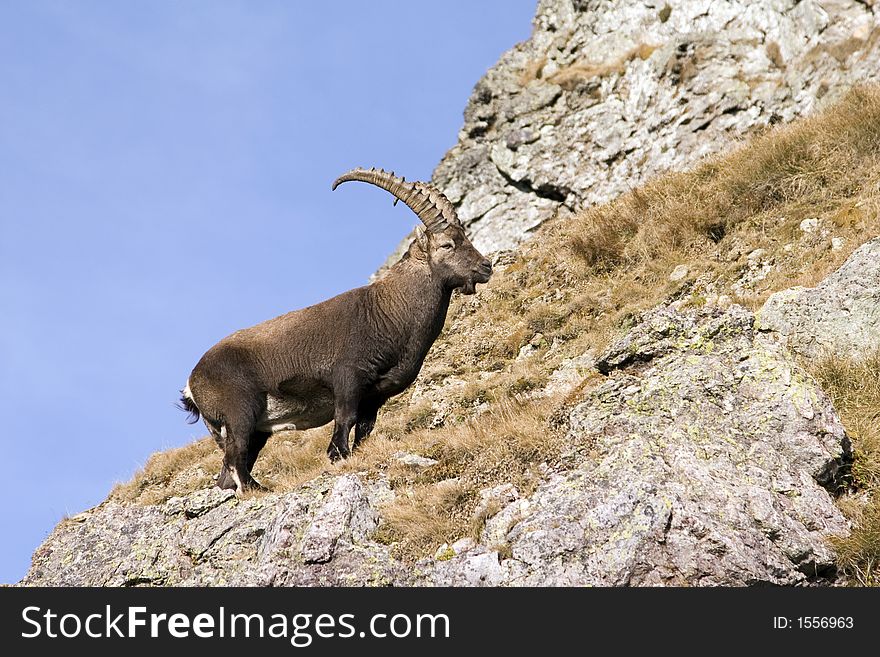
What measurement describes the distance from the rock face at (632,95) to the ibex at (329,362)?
12758mm

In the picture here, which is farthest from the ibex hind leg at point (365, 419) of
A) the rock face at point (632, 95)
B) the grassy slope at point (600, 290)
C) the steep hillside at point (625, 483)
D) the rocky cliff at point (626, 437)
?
the rock face at point (632, 95)

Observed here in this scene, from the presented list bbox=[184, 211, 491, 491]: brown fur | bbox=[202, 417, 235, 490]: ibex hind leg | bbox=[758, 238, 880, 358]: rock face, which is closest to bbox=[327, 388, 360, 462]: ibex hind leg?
bbox=[184, 211, 491, 491]: brown fur

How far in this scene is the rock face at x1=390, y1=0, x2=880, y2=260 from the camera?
26203mm

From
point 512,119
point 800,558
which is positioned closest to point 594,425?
point 800,558

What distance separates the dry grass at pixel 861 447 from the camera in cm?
747

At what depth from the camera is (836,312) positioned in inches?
409

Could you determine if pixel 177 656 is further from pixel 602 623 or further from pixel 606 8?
pixel 606 8

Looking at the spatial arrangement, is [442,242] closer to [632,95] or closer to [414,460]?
→ [414,460]

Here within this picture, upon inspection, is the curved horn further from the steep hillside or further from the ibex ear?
the steep hillside

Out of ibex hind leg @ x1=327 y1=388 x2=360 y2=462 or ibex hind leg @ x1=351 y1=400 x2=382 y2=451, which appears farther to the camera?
ibex hind leg @ x1=351 y1=400 x2=382 y2=451

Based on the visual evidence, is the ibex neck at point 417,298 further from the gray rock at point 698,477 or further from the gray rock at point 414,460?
the gray rock at point 698,477

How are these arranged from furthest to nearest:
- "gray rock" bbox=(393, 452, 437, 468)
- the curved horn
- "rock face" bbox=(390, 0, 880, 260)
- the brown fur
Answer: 1. "rock face" bbox=(390, 0, 880, 260)
2. the curved horn
3. the brown fur
4. "gray rock" bbox=(393, 452, 437, 468)

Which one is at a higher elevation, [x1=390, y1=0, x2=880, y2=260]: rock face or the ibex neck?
[x1=390, y1=0, x2=880, y2=260]: rock face

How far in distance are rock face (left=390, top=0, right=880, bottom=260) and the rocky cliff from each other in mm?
7945
